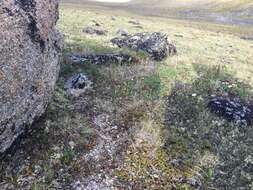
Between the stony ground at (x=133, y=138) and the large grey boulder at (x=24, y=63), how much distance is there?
1215 mm

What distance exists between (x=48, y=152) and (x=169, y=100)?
21.4 ft

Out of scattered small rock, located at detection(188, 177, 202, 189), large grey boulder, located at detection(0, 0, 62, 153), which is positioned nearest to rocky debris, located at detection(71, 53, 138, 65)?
large grey boulder, located at detection(0, 0, 62, 153)

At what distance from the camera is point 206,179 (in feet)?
44.5

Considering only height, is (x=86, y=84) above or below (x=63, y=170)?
above

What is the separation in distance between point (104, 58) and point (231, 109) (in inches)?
281

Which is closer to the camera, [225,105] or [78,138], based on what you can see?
[78,138]

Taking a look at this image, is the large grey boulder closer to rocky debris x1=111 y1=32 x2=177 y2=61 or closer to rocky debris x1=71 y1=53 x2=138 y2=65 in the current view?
rocky debris x1=71 y1=53 x2=138 y2=65

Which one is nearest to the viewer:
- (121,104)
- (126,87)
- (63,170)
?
(63,170)

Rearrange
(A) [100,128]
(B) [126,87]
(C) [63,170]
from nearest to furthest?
1. (C) [63,170]
2. (A) [100,128]
3. (B) [126,87]

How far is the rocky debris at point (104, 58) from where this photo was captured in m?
20.0

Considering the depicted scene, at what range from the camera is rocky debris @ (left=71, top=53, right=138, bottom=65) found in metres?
20.0

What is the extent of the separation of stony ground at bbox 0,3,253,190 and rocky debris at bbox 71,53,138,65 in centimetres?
35

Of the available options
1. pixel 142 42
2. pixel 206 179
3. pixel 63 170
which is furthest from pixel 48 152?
pixel 142 42

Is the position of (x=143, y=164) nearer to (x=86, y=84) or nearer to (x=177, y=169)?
(x=177, y=169)
